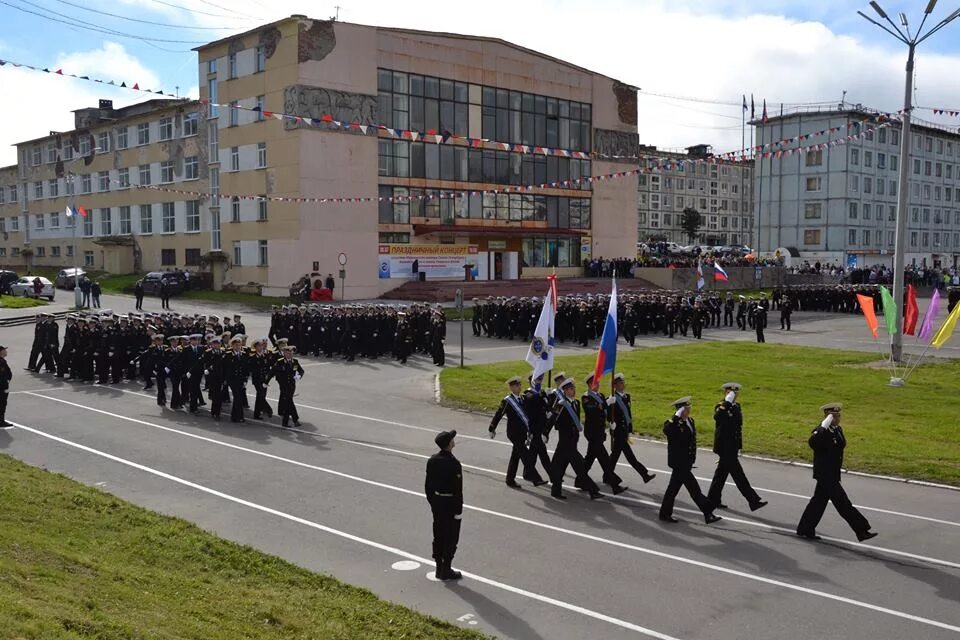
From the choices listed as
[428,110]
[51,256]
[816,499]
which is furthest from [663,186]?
[816,499]

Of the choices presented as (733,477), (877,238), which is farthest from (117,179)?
(877,238)

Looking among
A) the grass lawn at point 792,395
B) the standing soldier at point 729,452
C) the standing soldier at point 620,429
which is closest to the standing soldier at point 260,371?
the grass lawn at point 792,395

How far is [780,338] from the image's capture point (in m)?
34.2

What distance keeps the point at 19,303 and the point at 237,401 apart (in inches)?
1152

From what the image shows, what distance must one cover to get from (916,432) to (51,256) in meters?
70.3

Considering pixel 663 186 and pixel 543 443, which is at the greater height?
pixel 663 186

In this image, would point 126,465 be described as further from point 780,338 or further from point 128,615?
point 780,338

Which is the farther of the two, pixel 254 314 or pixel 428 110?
pixel 428 110

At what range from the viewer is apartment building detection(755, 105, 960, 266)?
248 ft

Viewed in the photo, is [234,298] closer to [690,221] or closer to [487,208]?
[487,208]

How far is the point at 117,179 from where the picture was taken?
61969mm

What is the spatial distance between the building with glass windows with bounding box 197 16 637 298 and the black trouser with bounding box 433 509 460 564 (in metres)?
34.2

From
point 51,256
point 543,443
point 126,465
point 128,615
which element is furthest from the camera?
point 51,256

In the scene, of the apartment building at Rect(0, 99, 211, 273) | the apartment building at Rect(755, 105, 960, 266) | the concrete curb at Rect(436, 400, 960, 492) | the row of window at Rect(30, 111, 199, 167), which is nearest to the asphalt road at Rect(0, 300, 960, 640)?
the concrete curb at Rect(436, 400, 960, 492)
